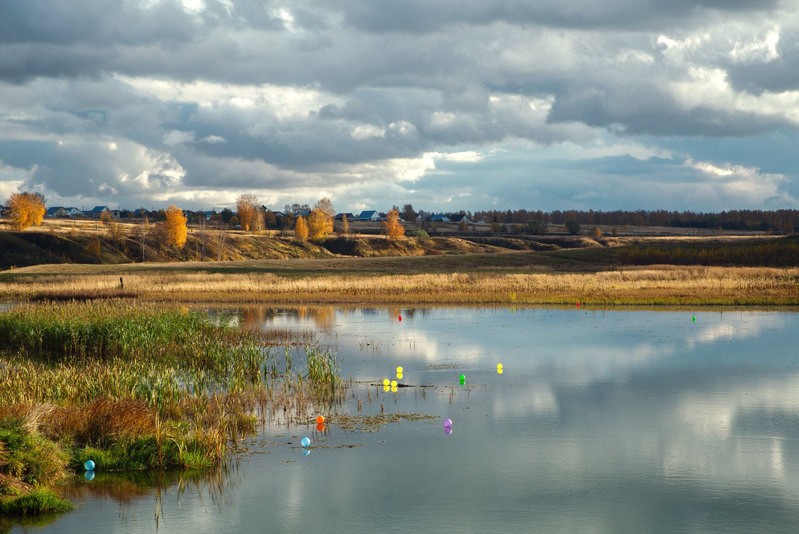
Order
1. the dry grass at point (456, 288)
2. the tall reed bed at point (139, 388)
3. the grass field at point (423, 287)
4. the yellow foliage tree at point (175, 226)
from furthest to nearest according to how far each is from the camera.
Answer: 1. the yellow foliage tree at point (175, 226)
2. the grass field at point (423, 287)
3. the dry grass at point (456, 288)
4. the tall reed bed at point (139, 388)

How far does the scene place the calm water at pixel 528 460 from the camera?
52.6 feet

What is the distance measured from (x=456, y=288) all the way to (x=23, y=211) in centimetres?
10365

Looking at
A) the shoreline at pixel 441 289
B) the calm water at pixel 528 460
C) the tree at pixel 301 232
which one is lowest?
the calm water at pixel 528 460

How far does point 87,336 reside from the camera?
36.5 meters

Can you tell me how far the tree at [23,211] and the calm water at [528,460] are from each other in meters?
129

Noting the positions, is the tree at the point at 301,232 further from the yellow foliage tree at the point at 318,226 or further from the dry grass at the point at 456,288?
the dry grass at the point at 456,288

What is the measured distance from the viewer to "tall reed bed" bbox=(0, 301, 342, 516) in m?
19.0

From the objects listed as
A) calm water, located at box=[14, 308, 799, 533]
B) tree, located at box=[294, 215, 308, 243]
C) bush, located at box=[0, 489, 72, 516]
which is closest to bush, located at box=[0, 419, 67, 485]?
bush, located at box=[0, 489, 72, 516]

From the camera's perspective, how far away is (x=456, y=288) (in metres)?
69.6

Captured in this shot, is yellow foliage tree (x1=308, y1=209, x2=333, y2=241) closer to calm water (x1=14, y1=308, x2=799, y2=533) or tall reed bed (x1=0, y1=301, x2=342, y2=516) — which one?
tall reed bed (x1=0, y1=301, x2=342, y2=516)

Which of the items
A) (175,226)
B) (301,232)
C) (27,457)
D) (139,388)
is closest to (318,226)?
(301,232)

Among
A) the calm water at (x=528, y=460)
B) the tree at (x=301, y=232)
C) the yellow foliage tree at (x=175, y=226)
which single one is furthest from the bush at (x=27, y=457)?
the tree at (x=301, y=232)

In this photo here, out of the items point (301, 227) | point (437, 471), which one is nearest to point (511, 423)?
point (437, 471)

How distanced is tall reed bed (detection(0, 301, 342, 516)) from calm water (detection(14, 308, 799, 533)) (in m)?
1.04
